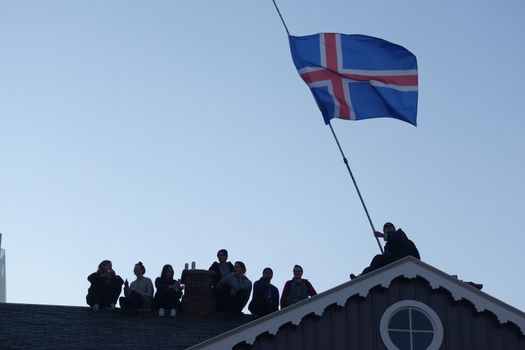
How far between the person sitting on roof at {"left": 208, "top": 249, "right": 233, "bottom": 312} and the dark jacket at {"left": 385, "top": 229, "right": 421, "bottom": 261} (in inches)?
142

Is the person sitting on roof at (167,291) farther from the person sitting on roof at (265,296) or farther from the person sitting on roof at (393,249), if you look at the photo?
the person sitting on roof at (393,249)

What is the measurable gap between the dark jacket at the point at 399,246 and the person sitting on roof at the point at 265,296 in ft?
8.72

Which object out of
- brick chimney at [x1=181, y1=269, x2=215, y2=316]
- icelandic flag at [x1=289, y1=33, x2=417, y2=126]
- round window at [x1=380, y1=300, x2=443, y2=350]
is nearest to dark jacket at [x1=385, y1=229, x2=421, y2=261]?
round window at [x1=380, y1=300, x2=443, y2=350]

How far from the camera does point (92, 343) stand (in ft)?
58.9

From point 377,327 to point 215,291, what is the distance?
458cm

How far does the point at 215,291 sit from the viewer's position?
20609mm

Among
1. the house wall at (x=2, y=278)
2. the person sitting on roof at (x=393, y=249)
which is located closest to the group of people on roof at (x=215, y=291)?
the person sitting on roof at (x=393, y=249)

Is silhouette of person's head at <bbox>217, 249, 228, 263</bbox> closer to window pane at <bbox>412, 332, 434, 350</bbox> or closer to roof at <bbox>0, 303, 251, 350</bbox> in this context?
roof at <bbox>0, 303, 251, 350</bbox>

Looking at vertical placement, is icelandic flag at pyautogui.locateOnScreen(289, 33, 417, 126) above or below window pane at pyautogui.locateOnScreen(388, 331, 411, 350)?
above

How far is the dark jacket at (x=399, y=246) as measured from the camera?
18.3 meters

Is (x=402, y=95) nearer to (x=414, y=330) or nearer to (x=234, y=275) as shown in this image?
(x=234, y=275)

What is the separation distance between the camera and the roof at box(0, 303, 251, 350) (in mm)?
17938

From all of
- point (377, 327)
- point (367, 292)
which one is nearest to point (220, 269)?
point (367, 292)

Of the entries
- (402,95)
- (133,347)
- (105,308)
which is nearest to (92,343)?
(133,347)
